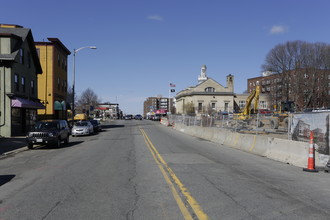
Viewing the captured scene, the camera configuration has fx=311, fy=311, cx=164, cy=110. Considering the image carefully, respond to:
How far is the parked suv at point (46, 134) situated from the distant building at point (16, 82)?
289 inches

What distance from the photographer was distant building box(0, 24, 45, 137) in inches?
979

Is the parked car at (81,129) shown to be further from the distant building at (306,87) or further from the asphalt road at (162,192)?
the distant building at (306,87)

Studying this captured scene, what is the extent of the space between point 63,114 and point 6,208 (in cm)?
4143

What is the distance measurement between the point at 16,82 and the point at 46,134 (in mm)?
Result: 10959

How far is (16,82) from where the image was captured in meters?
26.8

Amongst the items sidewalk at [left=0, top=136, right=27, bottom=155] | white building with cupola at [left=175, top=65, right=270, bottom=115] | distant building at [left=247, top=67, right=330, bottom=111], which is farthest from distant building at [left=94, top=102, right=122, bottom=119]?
sidewalk at [left=0, top=136, right=27, bottom=155]

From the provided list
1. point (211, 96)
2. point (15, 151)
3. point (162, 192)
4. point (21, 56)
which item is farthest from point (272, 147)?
point (211, 96)

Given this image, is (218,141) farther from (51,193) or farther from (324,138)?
(51,193)

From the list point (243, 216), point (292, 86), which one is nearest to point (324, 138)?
point (243, 216)

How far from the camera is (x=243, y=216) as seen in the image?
5.46m

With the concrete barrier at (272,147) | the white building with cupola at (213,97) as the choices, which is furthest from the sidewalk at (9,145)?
the white building with cupola at (213,97)

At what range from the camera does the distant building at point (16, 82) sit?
81.6 ft

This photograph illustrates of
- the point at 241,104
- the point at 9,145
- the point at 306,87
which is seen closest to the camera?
the point at 9,145

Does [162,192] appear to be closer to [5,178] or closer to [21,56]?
[5,178]
